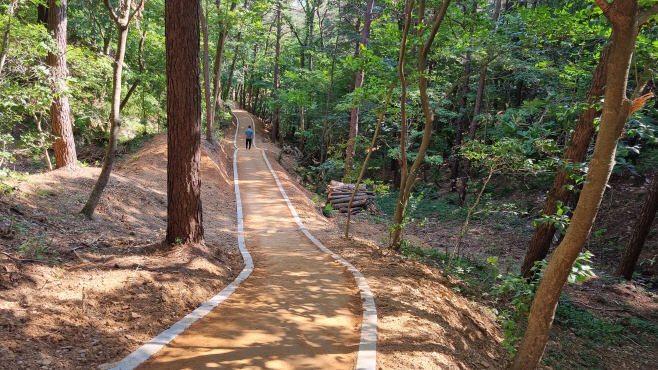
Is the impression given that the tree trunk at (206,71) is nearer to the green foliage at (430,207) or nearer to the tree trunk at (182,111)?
the green foliage at (430,207)

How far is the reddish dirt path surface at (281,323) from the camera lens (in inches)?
141

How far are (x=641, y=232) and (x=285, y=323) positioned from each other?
11.4m

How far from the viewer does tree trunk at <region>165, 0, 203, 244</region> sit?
5.77m

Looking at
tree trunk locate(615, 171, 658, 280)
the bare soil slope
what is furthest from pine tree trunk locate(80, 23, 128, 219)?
tree trunk locate(615, 171, 658, 280)

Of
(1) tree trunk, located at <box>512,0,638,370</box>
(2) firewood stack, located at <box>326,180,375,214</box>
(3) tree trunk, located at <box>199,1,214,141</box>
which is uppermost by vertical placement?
(3) tree trunk, located at <box>199,1,214,141</box>

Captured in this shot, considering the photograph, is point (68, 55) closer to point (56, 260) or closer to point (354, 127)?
point (56, 260)

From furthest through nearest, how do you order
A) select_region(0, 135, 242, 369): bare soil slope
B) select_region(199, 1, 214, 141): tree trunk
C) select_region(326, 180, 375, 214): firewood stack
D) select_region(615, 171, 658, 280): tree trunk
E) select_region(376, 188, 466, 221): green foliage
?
Result: select_region(376, 188, 466, 221): green foliage < select_region(326, 180, 375, 214): firewood stack < select_region(199, 1, 214, 141): tree trunk < select_region(615, 171, 658, 280): tree trunk < select_region(0, 135, 242, 369): bare soil slope

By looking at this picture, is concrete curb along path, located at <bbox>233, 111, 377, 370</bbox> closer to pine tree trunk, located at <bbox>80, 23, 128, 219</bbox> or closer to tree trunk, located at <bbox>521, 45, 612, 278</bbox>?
tree trunk, located at <bbox>521, 45, 612, 278</bbox>

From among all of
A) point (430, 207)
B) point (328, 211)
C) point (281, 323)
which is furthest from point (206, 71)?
point (281, 323)

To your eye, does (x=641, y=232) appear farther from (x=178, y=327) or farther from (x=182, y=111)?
(x=182, y=111)

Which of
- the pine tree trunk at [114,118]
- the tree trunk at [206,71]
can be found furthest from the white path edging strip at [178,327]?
the tree trunk at [206,71]

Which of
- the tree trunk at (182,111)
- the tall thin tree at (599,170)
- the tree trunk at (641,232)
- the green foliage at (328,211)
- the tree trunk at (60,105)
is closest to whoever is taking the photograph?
the tall thin tree at (599,170)

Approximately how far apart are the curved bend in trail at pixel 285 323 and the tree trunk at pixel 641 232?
917 cm

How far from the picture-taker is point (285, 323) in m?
4.46
